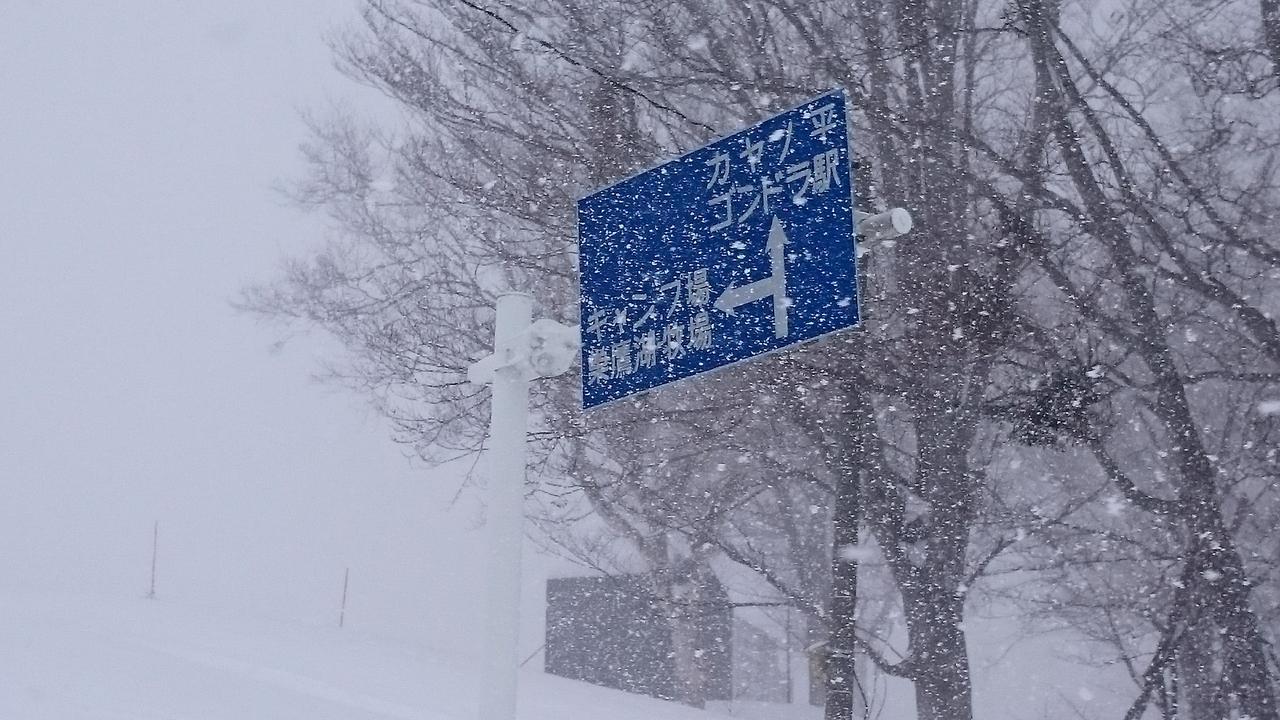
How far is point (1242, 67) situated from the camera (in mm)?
8312

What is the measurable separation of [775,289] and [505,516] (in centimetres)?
161

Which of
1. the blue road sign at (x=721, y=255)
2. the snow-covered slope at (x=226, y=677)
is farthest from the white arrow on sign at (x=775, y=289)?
the snow-covered slope at (x=226, y=677)

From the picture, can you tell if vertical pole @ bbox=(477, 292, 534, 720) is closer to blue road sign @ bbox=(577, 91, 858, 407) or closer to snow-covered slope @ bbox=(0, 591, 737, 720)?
blue road sign @ bbox=(577, 91, 858, 407)

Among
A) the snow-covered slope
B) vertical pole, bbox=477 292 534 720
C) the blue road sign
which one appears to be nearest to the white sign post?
Answer: vertical pole, bbox=477 292 534 720

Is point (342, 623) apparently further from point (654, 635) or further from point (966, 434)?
point (966, 434)

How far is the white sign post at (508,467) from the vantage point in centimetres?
449

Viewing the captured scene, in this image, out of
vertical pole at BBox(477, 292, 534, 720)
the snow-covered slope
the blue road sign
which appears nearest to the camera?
the blue road sign

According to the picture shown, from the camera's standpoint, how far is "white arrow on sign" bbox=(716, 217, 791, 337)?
3.74 meters

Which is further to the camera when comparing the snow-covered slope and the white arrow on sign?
the snow-covered slope

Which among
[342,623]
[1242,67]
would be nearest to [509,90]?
[1242,67]

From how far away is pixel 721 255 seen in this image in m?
4.04

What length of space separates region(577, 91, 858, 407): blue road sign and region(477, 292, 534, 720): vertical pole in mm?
488

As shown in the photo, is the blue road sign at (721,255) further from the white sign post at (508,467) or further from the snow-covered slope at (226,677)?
the snow-covered slope at (226,677)

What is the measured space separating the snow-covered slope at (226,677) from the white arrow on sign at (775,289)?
4.89 m
